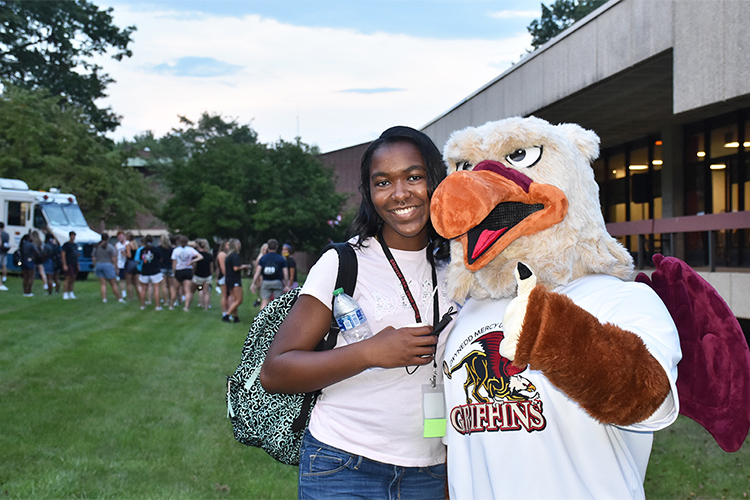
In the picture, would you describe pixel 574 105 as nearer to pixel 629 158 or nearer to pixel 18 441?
pixel 629 158

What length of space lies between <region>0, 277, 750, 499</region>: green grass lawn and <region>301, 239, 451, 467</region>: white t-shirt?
9.56 ft

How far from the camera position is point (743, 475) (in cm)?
513

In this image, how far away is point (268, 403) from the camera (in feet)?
8.00

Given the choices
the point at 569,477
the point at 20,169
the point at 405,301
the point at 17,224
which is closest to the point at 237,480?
the point at 405,301

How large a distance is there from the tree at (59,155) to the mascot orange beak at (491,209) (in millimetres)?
30826

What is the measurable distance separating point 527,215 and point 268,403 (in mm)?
1221

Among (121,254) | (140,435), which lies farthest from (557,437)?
(121,254)

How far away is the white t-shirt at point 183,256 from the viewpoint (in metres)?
14.7

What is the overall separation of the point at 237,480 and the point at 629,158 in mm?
14357

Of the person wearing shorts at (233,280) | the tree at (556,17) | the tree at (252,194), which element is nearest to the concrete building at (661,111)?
the person wearing shorts at (233,280)

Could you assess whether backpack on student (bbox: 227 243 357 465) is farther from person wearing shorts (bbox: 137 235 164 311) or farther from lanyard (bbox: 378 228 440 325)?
person wearing shorts (bbox: 137 235 164 311)

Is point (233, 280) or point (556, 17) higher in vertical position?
point (556, 17)

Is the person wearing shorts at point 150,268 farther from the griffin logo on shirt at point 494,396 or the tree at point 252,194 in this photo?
the tree at point 252,194

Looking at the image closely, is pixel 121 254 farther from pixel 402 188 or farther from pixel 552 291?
pixel 552 291
